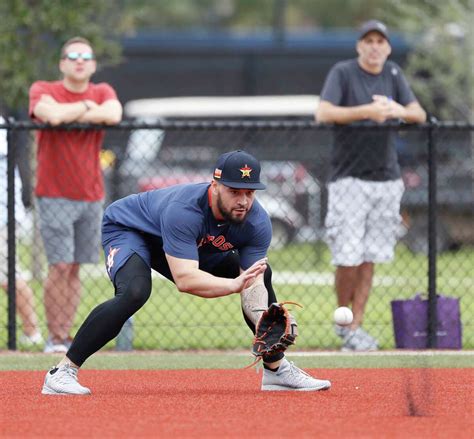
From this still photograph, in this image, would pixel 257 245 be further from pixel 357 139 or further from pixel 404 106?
pixel 404 106

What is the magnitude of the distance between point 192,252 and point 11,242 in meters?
3.16

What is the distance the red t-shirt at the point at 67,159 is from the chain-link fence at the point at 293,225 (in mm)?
19

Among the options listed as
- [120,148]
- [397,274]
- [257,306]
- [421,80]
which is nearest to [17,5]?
[397,274]

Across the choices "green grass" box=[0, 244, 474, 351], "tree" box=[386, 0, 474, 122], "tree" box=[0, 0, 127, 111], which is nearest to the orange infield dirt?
"green grass" box=[0, 244, 474, 351]

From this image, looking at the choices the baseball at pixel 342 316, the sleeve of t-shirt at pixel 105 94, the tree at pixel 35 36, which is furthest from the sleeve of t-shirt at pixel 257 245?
the tree at pixel 35 36

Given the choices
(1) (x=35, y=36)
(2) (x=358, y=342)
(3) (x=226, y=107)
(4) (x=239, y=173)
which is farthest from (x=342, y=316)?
(3) (x=226, y=107)

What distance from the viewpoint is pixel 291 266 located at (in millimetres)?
17594

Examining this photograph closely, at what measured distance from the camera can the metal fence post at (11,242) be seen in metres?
10.4

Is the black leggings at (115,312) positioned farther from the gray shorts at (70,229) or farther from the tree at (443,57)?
the tree at (443,57)

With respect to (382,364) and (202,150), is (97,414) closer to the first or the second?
(382,364)

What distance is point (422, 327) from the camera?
35.0 feet

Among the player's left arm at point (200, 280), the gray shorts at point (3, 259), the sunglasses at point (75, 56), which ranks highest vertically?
the sunglasses at point (75, 56)

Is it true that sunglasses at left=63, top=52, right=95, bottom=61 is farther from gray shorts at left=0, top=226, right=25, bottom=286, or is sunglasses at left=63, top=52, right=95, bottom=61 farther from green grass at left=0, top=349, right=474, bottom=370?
green grass at left=0, top=349, right=474, bottom=370

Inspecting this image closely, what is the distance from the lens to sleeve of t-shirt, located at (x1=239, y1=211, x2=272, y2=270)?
7.95m
